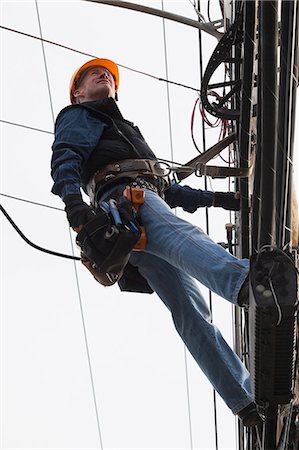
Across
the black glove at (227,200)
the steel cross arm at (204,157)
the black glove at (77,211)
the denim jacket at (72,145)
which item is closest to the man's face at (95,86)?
the denim jacket at (72,145)

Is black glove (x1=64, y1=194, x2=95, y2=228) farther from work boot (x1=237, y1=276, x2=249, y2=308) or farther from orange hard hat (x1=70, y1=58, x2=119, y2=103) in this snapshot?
orange hard hat (x1=70, y1=58, x2=119, y2=103)

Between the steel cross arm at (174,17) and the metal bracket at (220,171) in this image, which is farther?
the steel cross arm at (174,17)

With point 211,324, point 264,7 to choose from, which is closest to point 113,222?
point 211,324

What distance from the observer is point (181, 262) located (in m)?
3.40

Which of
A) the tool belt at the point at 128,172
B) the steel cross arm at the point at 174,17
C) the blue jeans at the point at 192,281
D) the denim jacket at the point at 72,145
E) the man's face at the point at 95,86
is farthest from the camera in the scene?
the steel cross arm at the point at 174,17

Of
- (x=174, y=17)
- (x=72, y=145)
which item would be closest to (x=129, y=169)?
(x=72, y=145)

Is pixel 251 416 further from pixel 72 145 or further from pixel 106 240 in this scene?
pixel 72 145

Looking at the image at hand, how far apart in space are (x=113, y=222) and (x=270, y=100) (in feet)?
2.84

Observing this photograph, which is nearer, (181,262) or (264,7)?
(264,7)

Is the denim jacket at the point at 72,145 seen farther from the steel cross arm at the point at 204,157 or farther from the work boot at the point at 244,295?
the work boot at the point at 244,295

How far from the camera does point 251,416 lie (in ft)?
11.3

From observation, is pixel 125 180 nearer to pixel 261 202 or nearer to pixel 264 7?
pixel 261 202

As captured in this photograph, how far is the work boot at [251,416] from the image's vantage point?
11.3ft

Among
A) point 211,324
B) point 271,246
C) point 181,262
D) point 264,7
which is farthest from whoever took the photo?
point 211,324
